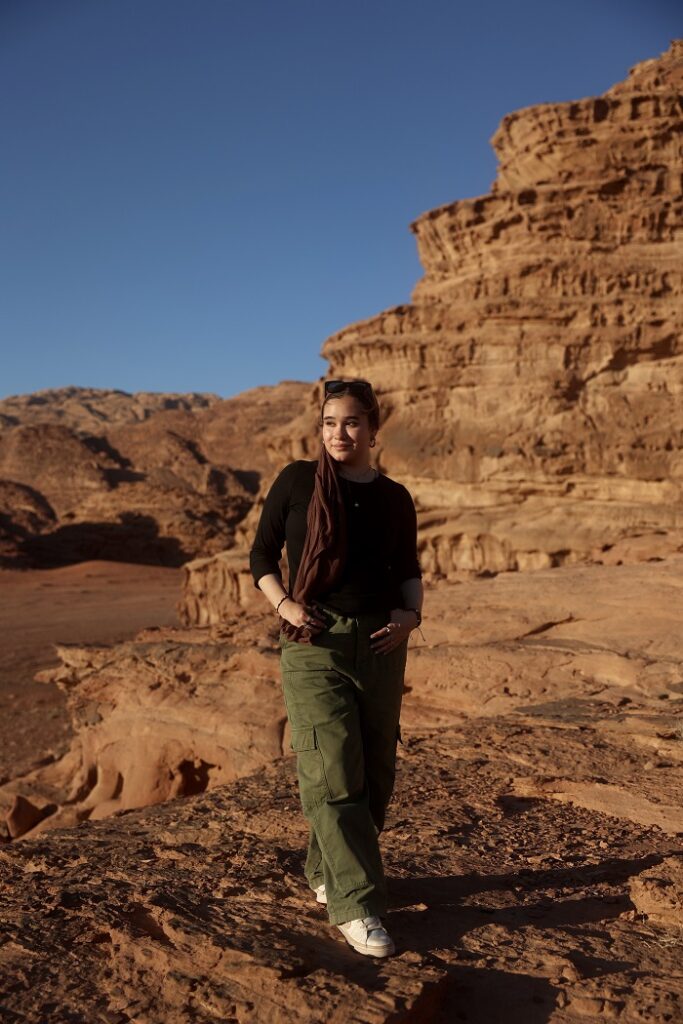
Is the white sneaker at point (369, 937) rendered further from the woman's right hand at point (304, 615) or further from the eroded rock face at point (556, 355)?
the eroded rock face at point (556, 355)

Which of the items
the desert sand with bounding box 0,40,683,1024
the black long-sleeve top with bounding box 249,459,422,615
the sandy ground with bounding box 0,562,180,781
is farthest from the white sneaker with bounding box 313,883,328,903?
the sandy ground with bounding box 0,562,180,781

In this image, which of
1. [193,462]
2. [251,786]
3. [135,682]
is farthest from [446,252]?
[193,462]

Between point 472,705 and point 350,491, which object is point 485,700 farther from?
point 350,491

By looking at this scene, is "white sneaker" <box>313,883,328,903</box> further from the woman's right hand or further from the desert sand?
the woman's right hand

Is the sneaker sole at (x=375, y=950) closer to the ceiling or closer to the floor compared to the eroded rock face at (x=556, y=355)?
closer to the floor

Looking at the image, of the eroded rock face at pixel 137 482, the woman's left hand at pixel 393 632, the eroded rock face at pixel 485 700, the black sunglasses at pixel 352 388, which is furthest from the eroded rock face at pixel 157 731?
the eroded rock face at pixel 137 482

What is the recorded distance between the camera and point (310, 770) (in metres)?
2.81

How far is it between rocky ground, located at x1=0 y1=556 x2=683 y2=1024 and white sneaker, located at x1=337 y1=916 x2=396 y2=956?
0.04m

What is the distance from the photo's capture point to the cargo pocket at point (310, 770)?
109 inches

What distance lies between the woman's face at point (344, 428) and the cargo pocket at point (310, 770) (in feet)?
3.19

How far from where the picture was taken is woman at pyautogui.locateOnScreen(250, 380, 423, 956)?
2.74 m

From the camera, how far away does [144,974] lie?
239 centimetres

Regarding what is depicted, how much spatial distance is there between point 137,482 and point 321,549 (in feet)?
169

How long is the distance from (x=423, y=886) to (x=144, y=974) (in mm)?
1259
